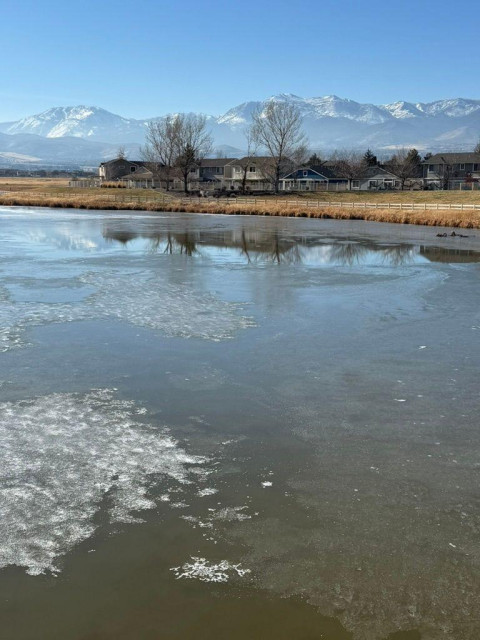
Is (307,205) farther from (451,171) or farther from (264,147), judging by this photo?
(451,171)

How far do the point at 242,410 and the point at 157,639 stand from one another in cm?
453

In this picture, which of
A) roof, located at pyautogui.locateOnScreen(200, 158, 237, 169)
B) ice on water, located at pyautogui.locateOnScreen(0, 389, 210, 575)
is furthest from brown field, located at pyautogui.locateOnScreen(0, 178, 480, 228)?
ice on water, located at pyautogui.locateOnScreen(0, 389, 210, 575)

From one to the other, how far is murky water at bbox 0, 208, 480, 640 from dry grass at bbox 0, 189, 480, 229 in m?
32.8

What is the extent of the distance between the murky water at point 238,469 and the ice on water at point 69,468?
0.08ft

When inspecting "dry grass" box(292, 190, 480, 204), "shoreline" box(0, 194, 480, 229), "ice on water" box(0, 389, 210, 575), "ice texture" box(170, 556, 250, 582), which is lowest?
"ice texture" box(170, 556, 250, 582)

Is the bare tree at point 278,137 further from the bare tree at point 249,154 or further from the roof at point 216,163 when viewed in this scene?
the roof at point 216,163

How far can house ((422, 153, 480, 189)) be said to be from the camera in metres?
106

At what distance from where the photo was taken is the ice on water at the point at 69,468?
5961mm

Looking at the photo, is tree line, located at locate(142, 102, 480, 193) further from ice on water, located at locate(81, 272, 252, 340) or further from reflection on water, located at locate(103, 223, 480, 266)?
ice on water, located at locate(81, 272, 252, 340)

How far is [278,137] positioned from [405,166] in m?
21.1

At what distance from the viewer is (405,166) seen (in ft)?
340

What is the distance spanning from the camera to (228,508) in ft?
21.3

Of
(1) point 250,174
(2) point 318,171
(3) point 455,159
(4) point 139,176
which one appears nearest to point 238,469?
(2) point 318,171

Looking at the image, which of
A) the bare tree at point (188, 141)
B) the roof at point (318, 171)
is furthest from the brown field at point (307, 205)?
the roof at point (318, 171)
